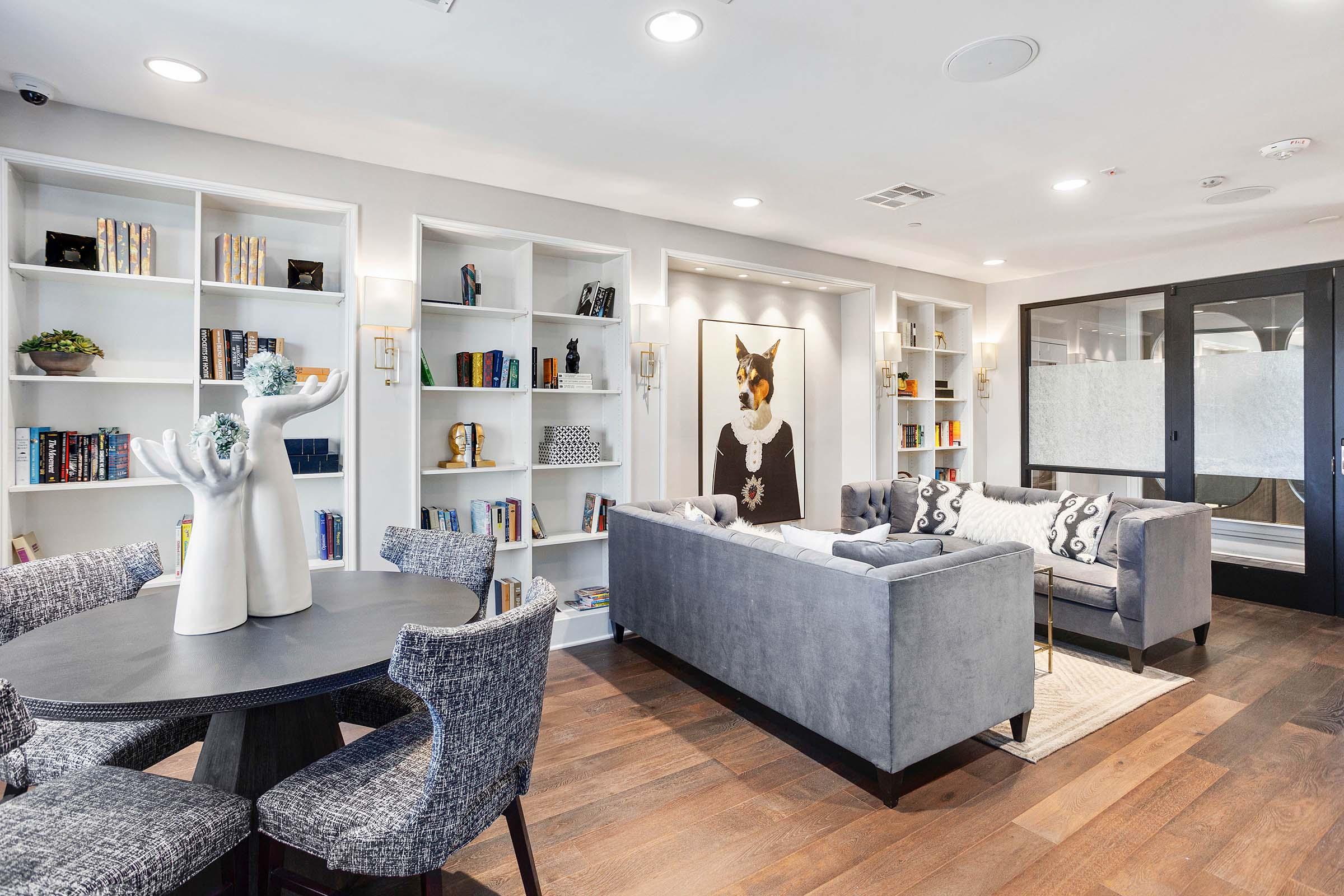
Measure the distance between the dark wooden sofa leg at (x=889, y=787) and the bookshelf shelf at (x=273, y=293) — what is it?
3192mm

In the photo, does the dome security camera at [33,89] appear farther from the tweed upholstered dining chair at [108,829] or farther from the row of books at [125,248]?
the tweed upholstered dining chair at [108,829]

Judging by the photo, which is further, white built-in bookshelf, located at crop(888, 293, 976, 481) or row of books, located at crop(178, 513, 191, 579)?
white built-in bookshelf, located at crop(888, 293, 976, 481)

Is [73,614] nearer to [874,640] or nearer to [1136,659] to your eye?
[874,640]

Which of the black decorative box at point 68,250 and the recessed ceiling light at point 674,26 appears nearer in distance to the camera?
the recessed ceiling light at point 674,26

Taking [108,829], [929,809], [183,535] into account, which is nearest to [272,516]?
[108,829]

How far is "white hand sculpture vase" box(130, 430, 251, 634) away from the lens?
1.72 meters

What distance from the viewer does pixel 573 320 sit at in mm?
4184

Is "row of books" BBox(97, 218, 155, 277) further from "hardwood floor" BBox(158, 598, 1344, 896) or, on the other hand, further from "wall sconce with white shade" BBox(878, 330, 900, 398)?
"wall sconce with white shade" BBox(878, 330, 900, 398)

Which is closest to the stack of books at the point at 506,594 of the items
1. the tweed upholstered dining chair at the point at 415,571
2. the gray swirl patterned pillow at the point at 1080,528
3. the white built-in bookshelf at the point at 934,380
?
the tweed upholstered dining chair at the point at 415,571

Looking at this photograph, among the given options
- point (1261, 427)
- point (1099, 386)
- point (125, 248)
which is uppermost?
point (125, 248)

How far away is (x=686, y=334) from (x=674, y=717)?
2817 millimetres

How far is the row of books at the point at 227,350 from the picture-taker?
3162 millimetres

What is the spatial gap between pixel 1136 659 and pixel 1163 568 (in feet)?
1.58

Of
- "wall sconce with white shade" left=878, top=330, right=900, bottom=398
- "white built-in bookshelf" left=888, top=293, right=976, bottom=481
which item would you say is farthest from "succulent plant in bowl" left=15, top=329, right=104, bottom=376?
"white built-in bookshelf" left=888, top=293, right=976, bottom=481
